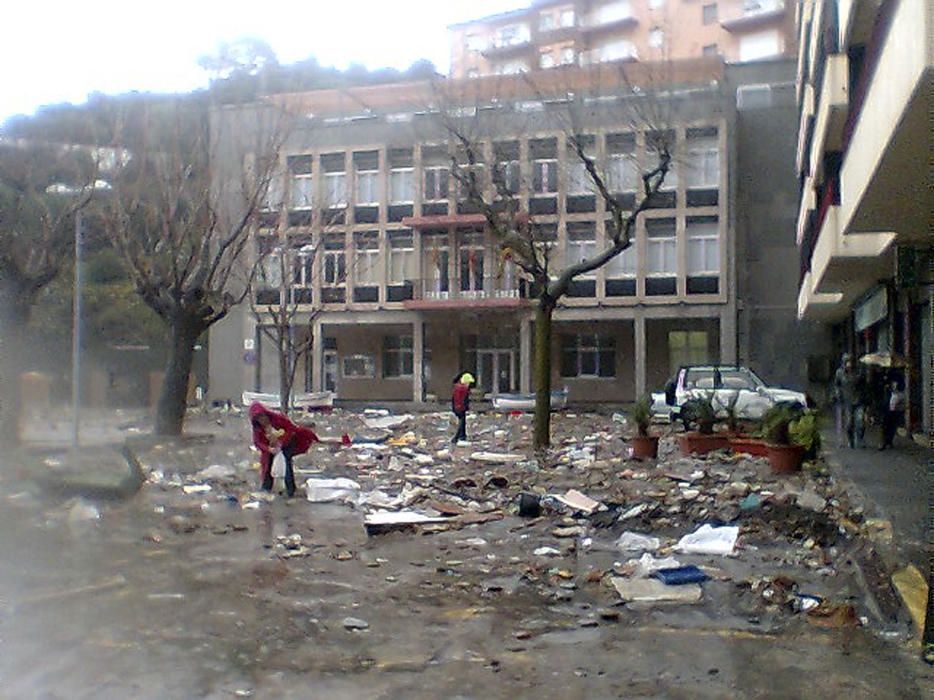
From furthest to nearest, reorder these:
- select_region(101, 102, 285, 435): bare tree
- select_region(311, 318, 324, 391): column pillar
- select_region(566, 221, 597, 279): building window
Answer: select_region(311, 318, 324, 391): column pillar, select_region(566, 221, 597, 279): building window, select_region(101, 102, 285, 435): bare tree

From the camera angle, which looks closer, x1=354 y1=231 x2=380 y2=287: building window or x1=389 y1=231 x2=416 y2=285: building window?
x1=354 y1=231 x2=380 y2=287: building window

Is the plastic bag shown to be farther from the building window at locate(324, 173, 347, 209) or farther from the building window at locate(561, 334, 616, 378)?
the building window at locate(561, 334, 616, 378)

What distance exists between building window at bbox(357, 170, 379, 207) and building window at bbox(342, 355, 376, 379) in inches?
249

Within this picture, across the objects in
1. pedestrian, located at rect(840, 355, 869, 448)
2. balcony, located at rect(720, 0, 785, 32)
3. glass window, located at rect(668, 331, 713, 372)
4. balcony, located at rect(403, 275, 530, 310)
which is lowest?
pedestrian, located at rect(840, 355, 869, 448)

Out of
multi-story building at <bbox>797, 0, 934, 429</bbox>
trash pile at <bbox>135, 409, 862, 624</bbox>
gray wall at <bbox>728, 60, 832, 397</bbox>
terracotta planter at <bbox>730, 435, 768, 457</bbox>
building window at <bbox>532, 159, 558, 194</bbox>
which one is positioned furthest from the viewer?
gray wall at <bbox>728, 60, 832, 397</bbox>

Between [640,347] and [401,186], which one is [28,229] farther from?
[640,347]

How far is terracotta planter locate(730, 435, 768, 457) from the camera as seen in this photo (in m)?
15.0

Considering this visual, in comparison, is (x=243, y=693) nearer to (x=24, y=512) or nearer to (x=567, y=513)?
(x=24, y=512)

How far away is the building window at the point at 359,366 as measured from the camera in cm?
4041

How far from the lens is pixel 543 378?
17.8 m

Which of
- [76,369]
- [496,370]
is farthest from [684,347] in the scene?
[76,369]

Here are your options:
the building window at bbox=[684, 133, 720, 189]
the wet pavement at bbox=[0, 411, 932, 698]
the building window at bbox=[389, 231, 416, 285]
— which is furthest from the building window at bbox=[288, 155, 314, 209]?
the wet pavement at bbox=[0, 411, 932, 698]

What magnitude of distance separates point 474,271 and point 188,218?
17244 millimetres

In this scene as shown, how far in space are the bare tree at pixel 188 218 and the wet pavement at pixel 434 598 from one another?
5.68 meters
